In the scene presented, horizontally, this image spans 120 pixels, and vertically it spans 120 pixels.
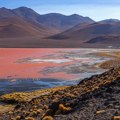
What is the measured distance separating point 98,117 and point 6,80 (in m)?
22.2

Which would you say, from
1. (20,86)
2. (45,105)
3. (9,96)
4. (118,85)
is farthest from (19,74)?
(118,85)

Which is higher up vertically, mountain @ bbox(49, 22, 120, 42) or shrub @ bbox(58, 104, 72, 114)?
mountain @ bbox(49, 22, 120, 42)

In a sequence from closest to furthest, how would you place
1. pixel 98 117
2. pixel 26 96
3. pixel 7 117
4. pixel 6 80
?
pixel 98 117 → pixel 7 117 → pixel 26 96 → pixel 6 80

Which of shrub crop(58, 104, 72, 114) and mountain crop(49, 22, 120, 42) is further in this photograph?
A: mountain crop(49, 22, 120, 42)

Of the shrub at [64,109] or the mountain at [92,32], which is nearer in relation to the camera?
the shrub at [64,109]

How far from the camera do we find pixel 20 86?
2773cm

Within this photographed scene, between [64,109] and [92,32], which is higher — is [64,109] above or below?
below

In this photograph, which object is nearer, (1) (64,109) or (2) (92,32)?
(1) (64,109)

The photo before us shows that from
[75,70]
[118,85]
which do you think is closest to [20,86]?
[75,70]

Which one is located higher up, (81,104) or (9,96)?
(81,104)

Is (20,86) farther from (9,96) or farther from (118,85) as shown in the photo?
(118,85)

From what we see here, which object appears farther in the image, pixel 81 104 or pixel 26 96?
pixel 26 96

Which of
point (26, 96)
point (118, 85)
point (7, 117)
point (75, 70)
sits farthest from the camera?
point (75, 70)

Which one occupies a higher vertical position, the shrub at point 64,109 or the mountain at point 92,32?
the mountain at point 92,32
